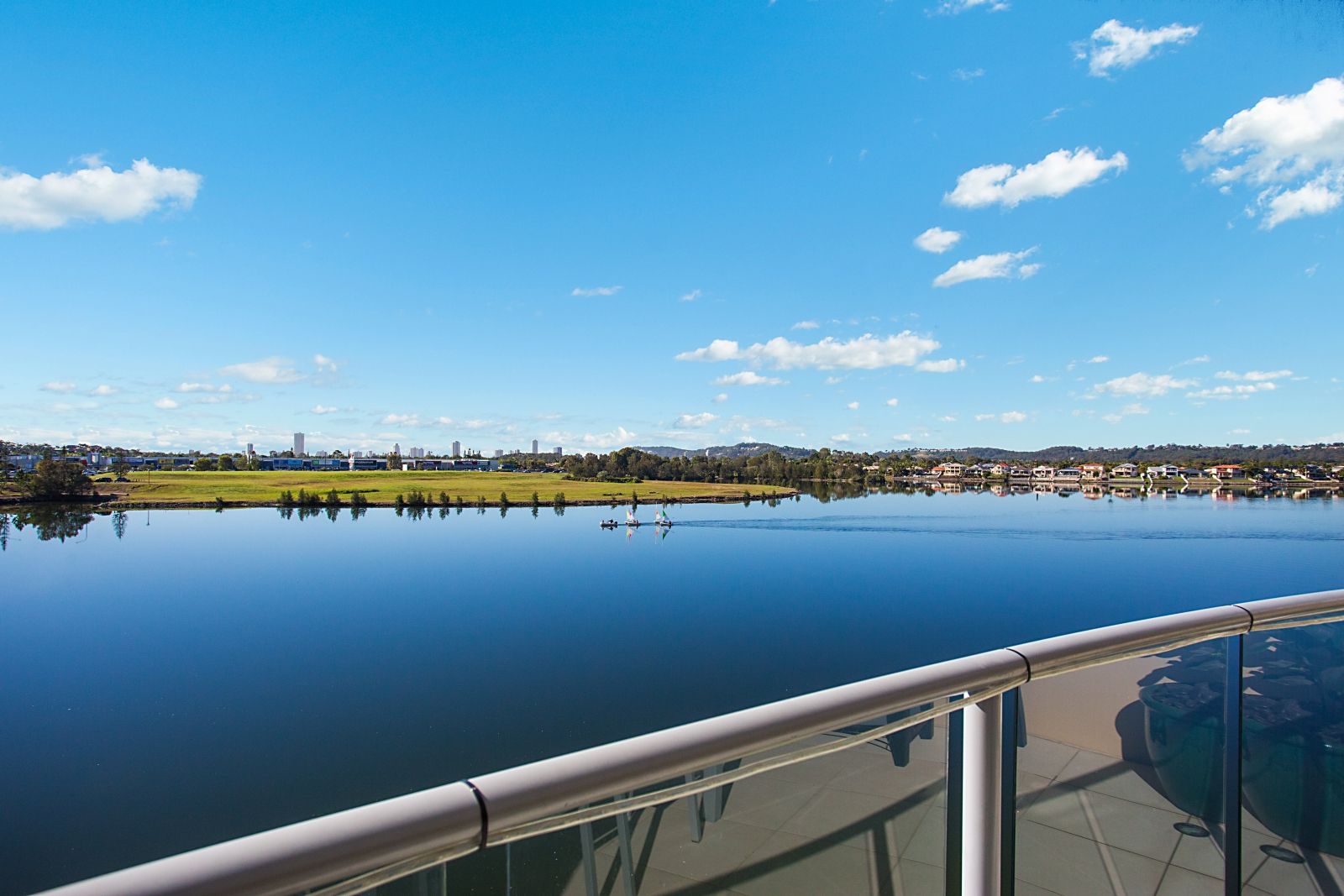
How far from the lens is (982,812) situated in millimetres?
999

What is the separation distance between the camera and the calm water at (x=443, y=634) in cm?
1302

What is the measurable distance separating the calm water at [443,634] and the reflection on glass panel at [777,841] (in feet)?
41.7

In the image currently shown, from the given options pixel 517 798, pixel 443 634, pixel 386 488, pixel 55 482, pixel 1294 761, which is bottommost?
pixel 443 634

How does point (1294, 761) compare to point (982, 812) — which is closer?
point (982, 812)

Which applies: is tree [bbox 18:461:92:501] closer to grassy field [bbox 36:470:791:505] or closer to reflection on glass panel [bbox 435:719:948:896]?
grassy field [bbox 36:470:791:505]

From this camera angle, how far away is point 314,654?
67.6ft

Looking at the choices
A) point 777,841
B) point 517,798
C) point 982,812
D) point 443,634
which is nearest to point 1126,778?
point 982,812

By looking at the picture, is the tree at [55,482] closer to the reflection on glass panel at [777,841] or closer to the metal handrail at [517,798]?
the reflection on glass panel at [777,841]

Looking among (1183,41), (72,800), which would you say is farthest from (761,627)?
(1183,41)

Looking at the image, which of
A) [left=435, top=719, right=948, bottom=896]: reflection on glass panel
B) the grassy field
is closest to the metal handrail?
[left=435, top=719, right=948, bottom=896]: reflection on glass panel

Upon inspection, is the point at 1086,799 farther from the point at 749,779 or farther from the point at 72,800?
the point at 72,800

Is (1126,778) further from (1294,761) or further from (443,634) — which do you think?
(443,634)

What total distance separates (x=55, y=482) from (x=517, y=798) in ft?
267

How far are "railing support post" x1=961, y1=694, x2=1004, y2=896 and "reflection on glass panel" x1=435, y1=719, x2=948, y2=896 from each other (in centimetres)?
3
